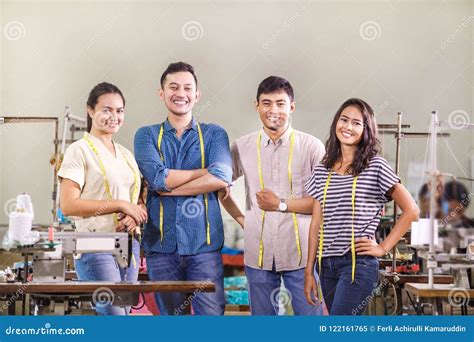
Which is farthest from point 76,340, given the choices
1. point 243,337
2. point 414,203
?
point 414,203

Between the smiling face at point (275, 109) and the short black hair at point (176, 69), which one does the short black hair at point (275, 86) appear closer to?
the smiling face at point (275, 109)

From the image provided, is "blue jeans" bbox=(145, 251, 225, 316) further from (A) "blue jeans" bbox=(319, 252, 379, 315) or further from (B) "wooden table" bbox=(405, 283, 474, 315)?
(B) "wooden table" bbox=(405, 283, 474, 315)

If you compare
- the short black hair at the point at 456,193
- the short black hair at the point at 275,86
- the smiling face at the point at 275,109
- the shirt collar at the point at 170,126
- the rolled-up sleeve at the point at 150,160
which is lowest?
the short black hair at the point at 456,193

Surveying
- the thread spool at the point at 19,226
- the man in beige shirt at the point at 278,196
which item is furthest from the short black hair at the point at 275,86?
the thread spool at the point at 19,226

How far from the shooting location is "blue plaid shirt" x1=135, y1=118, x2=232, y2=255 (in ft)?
8.96

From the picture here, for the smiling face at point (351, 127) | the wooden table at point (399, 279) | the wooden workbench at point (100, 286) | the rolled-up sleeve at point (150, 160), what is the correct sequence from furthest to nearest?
1. the wooden table at point (399, 279)
2. the rolled-up sleeve at point (150, 160)
3. the smiling face at point (351, 127)
4. the wooden workbench at point (100, 286)

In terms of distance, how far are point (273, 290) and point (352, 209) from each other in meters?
0.48

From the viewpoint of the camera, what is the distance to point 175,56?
2.92 metres

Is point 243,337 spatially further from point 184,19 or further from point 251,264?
point 184,19

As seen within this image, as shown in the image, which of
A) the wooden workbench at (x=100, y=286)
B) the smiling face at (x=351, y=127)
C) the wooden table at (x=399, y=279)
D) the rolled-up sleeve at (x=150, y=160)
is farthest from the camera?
the wooden table at (x=399, y=279)

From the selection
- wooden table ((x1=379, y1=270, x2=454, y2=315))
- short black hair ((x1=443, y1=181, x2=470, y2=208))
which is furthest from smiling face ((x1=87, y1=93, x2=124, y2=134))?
short black hair ((x1=443, y1=181, x2=470, y2=208))

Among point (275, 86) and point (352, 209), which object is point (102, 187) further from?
point (352, 209)

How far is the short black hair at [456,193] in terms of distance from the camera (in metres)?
2.84

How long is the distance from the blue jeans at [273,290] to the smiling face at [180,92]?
674 mm
